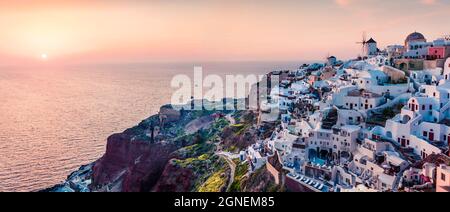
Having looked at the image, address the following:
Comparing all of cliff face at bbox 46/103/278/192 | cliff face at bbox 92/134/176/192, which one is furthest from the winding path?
cliff face at bbox 92/134/176/192

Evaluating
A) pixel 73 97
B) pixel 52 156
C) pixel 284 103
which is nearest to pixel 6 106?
pixel 73 97

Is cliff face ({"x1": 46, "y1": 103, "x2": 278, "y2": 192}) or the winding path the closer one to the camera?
the winding path

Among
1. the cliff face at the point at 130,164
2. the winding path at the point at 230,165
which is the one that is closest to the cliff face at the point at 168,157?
the cliff face at the point at 130,164

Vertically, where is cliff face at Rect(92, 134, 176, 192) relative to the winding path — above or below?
below

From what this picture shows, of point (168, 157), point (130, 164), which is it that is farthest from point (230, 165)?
point (130, 164)

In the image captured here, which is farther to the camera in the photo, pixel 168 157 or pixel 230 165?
pixel 168 157

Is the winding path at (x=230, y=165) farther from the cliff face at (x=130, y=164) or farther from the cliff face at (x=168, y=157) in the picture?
the cliff face at (x=130, y=164)

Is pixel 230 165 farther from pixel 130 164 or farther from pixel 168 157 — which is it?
pixel 130 164

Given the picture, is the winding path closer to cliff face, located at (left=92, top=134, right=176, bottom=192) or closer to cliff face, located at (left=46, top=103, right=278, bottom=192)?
cliff face, located at (left=46, top=103, right=278, bottom=192)
